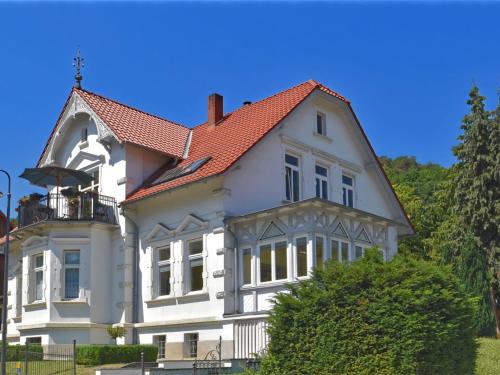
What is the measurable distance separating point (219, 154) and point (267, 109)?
3.20 m

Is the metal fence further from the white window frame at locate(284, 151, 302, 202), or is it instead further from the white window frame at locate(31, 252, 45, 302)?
the white window frame at locate(284, 151, 302, 202)

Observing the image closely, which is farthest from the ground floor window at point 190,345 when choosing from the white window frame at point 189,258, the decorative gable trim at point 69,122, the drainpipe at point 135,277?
the decorative gable trim at point 69,122

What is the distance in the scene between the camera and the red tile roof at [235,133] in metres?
25.3

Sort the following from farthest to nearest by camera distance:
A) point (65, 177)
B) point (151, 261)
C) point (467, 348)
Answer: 1. point (65, 177)
2. point (151, 261)
3. point (467, 348)

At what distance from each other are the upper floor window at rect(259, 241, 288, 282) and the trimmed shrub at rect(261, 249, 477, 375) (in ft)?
26.6

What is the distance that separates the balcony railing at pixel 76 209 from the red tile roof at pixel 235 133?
127 centimetres

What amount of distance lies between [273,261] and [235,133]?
6189mm

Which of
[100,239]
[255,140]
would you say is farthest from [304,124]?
[100,239]

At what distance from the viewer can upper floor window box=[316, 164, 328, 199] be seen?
28.8 metres

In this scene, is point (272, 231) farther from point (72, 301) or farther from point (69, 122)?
point (69, 122)

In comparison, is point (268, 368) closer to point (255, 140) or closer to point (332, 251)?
point (332, 251)

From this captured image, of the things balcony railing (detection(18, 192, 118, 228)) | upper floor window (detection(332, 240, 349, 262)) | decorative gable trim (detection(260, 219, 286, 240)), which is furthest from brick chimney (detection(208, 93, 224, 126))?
upper floor window (detection(332, 240, 349, 262))

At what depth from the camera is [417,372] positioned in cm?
1354

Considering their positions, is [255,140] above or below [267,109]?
below
